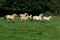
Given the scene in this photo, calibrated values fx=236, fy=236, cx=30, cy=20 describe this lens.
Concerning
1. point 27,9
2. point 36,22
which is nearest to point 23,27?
point 36,22

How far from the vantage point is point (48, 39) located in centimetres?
→ 880

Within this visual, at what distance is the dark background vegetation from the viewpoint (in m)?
15.2

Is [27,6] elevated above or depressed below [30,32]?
above

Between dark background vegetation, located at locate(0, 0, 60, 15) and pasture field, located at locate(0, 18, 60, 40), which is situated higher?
dark background vegetation, located at locate(0, 0, 60, 15)

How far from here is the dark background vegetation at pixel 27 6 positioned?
15172 millimetres

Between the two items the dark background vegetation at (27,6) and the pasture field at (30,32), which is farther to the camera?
the dark background vegetation at (27,6)

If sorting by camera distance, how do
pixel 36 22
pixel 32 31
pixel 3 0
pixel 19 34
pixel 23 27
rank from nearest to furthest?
1. pixel 19 34
2. pixel 32 31
3. pixel 23 27
4. pixel 36 22
5. pixel 3 0

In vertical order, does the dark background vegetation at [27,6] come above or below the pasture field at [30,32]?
above

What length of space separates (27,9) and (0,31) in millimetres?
5611

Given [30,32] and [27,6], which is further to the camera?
[27,6]

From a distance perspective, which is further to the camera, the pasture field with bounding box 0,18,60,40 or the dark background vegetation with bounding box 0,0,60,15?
the dark background vegetation with bounding box 0,0,60,15

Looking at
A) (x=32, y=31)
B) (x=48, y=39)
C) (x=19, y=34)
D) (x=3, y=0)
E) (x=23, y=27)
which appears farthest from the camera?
(x=3, y=0)

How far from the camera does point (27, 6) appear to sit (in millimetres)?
15188

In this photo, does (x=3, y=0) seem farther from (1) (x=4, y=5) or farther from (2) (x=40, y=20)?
(2) (x=40, y=20)
